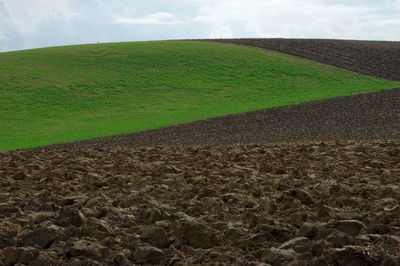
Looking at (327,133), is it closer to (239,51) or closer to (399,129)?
(399,129)

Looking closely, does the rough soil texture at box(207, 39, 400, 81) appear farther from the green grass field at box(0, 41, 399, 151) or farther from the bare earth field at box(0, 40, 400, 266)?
the bare earth field at box(0, 40, 400, 266)

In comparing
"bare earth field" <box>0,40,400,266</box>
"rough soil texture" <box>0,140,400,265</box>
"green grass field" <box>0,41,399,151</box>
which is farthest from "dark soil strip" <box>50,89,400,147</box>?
"rough soil texture" <box>0,140,400,265</box>

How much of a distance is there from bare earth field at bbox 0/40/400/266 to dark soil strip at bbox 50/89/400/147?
16.2ft

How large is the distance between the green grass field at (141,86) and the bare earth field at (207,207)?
1387 centimetres

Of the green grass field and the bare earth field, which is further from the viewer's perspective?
the green grass field

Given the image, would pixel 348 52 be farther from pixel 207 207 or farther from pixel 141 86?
pixel 207 207

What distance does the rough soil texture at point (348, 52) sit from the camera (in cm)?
4324

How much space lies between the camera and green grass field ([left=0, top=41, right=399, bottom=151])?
2889cm

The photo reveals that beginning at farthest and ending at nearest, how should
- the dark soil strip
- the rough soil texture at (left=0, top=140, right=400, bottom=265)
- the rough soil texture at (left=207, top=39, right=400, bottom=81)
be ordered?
the rough soil texture at (left=207, top=39, right=400, bottom=81)
the dark soil strip
the rough soil texture at (left=0, top=140, right=400, bottom=265)

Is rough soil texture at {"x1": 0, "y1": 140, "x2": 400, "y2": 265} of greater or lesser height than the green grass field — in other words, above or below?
below

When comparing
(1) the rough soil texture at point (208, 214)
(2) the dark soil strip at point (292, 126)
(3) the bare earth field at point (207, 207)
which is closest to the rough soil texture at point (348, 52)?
(2) the dark soil strip at point (292, 126)

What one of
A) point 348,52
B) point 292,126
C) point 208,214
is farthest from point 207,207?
point 348,52

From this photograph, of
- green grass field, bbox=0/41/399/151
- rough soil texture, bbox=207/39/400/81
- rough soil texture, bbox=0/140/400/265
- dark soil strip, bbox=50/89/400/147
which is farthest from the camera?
rough soil texture, bbox=207/39/400/81

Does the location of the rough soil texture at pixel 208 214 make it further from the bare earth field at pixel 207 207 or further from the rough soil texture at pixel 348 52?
the rough soil texture at pixel 348 52
